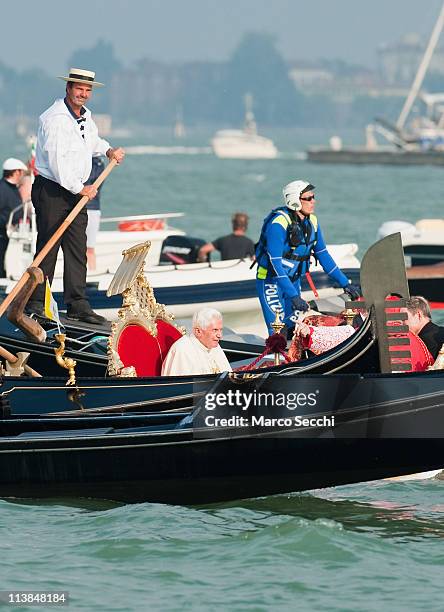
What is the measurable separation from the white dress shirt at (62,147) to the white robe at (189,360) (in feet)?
5.99

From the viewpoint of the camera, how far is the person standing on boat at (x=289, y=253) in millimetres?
9750

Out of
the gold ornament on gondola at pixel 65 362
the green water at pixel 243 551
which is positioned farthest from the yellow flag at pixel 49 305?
the green water at pixel 243 551

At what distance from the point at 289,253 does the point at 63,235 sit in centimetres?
142

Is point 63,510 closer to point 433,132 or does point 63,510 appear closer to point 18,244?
point 18,244

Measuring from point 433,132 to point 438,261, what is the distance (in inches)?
2238

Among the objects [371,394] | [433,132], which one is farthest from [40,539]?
[433,132]

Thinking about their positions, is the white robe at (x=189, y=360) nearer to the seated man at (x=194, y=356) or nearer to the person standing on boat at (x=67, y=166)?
the seated man at (x=194, y=356)

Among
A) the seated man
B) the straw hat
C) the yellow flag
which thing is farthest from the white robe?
the straw hat

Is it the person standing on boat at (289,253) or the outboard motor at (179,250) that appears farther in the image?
the outboard motor at (179,250)

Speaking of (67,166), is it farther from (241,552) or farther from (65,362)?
(241,552)

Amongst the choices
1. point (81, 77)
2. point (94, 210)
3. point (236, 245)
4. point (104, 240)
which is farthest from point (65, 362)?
point (104, 240)

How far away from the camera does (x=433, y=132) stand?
73.6 metres

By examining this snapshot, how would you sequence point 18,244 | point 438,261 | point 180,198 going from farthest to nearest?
1. point 180,198
2. point 438,261
3. point 18,244

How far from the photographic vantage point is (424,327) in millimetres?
8633
